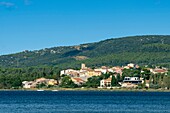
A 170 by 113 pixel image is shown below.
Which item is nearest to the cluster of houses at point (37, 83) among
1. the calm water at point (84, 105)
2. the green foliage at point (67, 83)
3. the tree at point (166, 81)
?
the green foliage at point (67, 83)

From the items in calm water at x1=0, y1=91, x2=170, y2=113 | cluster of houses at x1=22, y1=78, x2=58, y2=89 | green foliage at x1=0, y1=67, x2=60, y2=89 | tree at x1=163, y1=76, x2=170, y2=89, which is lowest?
calm water at x1=0, y1=91, x2=170, y2=113

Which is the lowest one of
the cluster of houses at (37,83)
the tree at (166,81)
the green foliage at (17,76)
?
the tree at (166,81)

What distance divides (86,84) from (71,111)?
90211mm

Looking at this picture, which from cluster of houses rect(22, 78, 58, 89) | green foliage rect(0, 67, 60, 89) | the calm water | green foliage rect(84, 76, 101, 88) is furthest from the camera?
cluster of houses rect(22, 78, 58, 89)

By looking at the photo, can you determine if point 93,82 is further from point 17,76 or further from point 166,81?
point 166,81

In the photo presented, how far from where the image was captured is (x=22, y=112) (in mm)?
64125

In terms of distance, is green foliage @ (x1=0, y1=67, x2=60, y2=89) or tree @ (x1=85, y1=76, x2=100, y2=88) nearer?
green foliage @ (x1=0, y1=67, x2=60, y2=89)

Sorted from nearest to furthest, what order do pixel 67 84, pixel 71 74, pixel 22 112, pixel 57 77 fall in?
pixel 22 112
pixel 67 84
pixel 57 77
pixel 71 74

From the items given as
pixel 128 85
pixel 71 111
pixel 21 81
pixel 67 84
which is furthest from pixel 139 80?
pixel 71 111

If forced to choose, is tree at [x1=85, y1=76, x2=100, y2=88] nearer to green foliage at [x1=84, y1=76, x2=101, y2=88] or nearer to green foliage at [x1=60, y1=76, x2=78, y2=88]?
green foliage at [x1=84, y1=76, x2=101, y2=88]

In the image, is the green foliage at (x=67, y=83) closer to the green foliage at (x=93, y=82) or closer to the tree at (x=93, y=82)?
the green foliage at (x=93, y=82)

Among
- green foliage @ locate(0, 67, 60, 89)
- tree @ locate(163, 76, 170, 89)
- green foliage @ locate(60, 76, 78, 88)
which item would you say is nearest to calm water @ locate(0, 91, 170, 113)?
tree @ locate(163, 76, 170, 89)

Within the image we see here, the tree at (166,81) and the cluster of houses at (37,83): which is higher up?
the cluster of houses at (37,83)

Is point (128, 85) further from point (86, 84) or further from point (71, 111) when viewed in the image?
point (71, 111)
